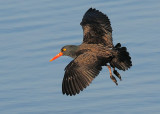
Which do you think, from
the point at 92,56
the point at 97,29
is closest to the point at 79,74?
the point at 92,56

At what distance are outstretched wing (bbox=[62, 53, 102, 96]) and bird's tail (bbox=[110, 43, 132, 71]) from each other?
56cm

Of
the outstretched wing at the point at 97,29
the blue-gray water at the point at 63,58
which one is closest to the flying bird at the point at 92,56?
the outstretched wing at the point at 97,29

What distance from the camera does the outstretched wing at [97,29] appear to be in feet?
47.2

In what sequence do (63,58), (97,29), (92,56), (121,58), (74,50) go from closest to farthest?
(92,56), (121,58), (74,50), (97,29), (63,58)

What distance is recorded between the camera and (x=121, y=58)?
529 inches

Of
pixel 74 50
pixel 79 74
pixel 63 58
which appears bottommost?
pixel 79 74

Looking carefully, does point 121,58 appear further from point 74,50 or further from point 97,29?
point 97,29

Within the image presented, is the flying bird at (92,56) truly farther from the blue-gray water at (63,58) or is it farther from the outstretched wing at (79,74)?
the blue-gray water at (63,58)

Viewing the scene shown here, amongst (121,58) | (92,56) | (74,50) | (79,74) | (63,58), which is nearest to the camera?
(79,74)

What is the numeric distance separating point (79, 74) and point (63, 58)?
13.1 feet

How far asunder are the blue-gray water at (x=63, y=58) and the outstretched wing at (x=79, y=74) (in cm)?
129

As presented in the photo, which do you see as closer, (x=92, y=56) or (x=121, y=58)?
(x=92, y=56)

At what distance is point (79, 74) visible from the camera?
41.9ft

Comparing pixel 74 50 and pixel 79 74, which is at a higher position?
pixel 74 50
